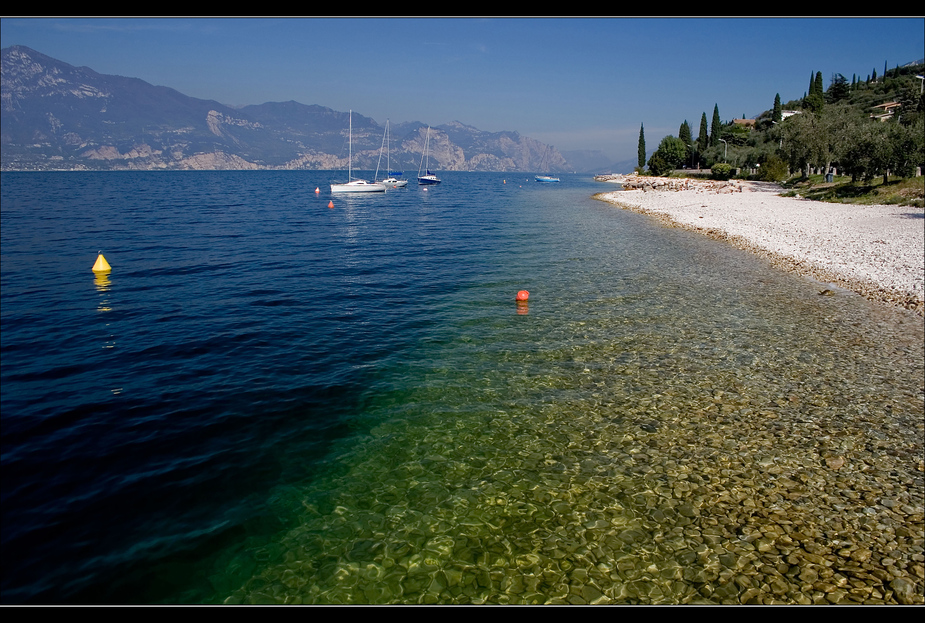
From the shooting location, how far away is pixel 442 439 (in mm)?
11703

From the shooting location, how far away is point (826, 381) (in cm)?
1437

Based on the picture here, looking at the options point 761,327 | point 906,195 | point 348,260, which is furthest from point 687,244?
point 906,195

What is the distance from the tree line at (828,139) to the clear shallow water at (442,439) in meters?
45.2

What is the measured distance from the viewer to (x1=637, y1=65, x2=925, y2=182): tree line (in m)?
56.6

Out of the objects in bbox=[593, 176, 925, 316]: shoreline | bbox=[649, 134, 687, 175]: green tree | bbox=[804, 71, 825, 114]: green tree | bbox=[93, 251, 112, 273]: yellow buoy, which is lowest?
bbox=[93, 251, 112, 273]: yellow buoy

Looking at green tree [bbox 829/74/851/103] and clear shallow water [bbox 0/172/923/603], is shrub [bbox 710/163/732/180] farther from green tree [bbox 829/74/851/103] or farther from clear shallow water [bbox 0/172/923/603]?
clear shallow water [bbox 0/172/923/603]

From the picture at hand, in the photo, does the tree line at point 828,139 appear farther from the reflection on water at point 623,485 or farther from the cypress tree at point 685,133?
the reflection on water at point 623,485

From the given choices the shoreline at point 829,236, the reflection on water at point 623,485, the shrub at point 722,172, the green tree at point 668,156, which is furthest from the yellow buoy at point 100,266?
the green tree at point 668,156

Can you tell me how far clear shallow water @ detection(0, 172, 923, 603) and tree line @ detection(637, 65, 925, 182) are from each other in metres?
45.2

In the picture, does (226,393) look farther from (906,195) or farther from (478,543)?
(906,195)

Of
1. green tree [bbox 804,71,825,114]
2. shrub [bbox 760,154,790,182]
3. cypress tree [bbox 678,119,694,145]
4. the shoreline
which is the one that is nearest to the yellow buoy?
the shoreline

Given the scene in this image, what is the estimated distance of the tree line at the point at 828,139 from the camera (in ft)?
186

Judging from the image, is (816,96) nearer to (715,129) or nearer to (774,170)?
(715,129)

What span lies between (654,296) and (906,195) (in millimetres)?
45309
